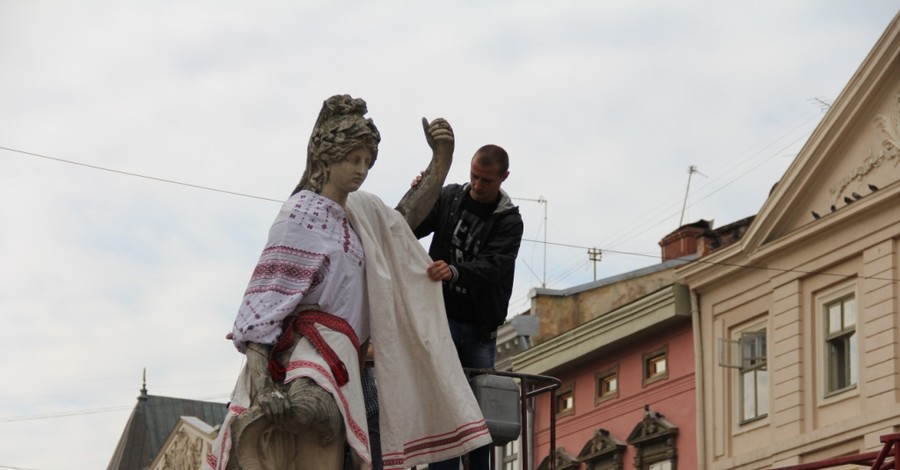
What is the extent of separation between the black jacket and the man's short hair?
25 centimetres

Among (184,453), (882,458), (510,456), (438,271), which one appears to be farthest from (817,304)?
(184,453)

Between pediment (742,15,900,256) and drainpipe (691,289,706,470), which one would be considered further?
drainpipe (691,289,706,470)

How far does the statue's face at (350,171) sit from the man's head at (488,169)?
104 cm

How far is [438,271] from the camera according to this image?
8.48 meters

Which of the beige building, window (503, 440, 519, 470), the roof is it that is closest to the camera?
the beige building

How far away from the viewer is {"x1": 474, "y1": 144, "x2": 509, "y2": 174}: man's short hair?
902cm

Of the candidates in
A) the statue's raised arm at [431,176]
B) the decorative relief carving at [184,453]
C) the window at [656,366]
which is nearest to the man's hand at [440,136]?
the statue's raised arm at [431,176]

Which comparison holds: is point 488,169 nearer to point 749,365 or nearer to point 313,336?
point 313,336

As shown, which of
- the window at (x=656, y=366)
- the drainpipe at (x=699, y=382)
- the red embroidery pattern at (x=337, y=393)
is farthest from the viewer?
the window at (x=656, y=366)

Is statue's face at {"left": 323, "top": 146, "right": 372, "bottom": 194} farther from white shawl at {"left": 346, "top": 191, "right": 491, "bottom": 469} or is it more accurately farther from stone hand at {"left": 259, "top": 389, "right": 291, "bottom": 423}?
stone hand at {"left": 259, "top": 389, "right": 291, "bottom": 423}

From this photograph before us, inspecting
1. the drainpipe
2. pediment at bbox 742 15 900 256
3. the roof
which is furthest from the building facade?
the roof

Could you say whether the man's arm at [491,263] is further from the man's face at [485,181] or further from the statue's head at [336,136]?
the statue's head at [336,136]

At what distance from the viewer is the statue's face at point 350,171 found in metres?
8.08

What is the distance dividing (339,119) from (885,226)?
67.4 feet
